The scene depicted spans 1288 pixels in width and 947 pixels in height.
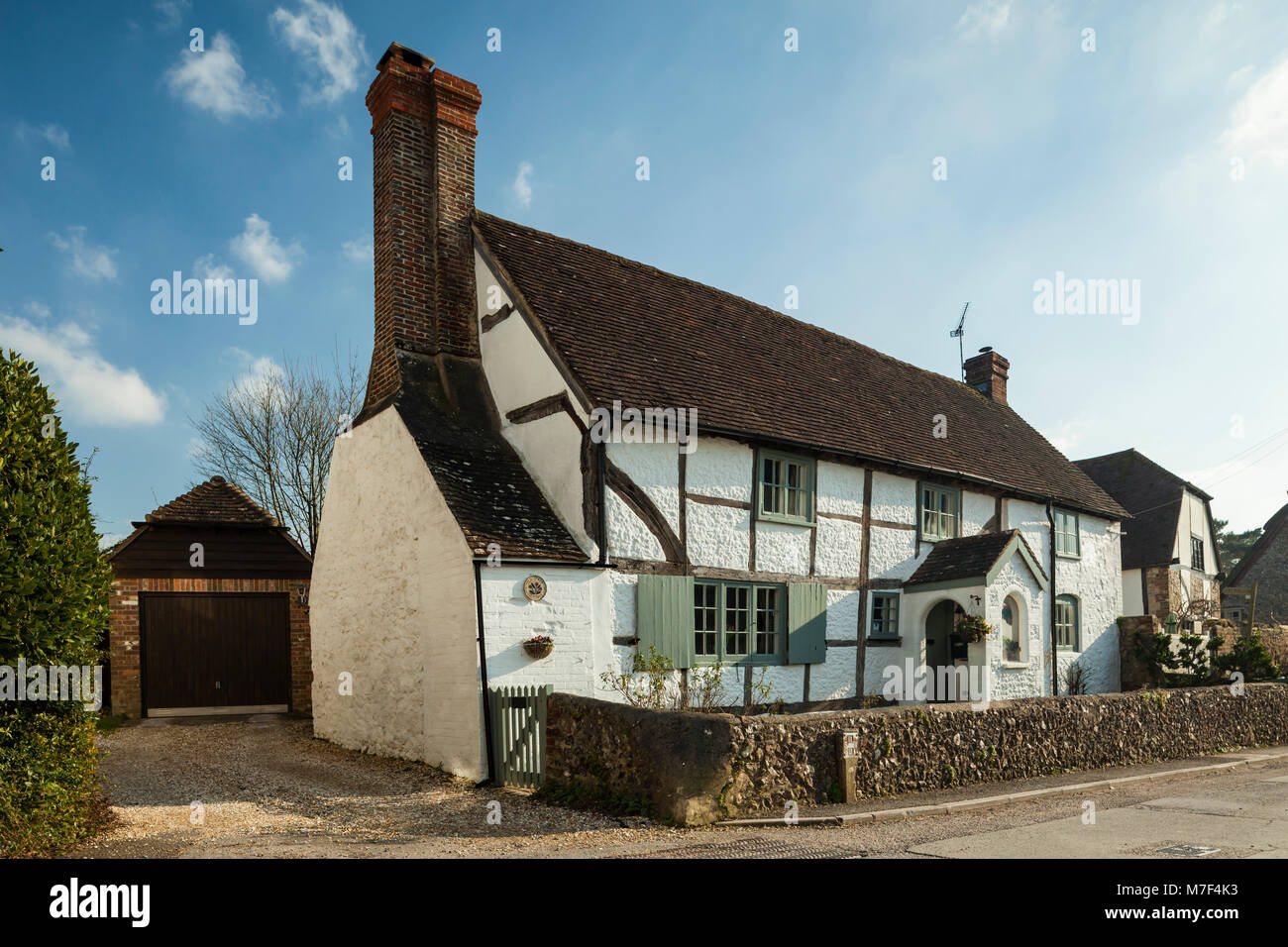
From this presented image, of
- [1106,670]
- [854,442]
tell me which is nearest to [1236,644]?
[1106,670]

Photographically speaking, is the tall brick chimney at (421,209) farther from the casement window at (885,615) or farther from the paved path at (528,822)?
the casement window at (885,615)

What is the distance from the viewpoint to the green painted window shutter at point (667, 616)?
40.5 ft

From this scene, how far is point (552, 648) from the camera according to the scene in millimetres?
11422

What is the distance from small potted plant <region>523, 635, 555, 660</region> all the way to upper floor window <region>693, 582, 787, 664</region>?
2512 mm

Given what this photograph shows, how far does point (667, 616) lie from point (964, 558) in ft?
20.2

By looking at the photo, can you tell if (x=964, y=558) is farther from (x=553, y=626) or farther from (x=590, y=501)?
(x=553, y=626)

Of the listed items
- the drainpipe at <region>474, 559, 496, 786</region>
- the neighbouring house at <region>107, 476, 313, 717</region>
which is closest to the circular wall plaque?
the drainpipe at <region>474, 559, 496, 786</region>

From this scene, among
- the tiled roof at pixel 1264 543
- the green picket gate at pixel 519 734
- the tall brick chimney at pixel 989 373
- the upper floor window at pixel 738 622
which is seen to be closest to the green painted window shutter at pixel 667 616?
the upper floor window at pixel 738 622

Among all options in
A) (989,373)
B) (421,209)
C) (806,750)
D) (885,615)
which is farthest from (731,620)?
(989,373)

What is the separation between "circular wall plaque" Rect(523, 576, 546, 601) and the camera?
1131 cm

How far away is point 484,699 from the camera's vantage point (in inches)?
425

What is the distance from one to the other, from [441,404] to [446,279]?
2.20 meters

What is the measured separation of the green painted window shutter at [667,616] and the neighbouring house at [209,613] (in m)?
8.01
